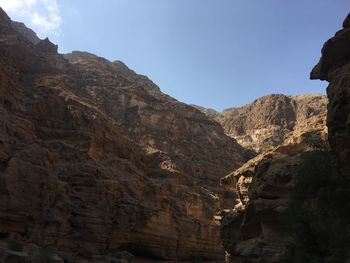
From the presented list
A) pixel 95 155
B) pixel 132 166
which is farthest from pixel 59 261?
pixel 132 166

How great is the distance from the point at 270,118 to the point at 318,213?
291ft

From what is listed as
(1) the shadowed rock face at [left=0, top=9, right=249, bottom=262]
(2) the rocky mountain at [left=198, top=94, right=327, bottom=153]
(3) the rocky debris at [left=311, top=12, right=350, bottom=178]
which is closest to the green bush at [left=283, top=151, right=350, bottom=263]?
(3) the rocky debris at [left=311, top=12, right=350, bottom=178]

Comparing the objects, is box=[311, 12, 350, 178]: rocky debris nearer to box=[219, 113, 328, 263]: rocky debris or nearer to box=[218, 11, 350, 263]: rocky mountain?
box=[218, 11, 350, 263]: rocky mountain

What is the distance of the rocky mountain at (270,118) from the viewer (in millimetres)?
96950

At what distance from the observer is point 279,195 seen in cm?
2227

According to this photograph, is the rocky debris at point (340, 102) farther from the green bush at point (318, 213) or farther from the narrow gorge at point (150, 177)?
the green bush at point (318, 213)

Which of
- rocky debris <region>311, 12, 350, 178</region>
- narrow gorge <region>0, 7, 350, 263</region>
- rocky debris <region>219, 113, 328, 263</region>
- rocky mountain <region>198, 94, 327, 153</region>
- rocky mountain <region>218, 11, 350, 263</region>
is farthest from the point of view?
rocky mountain <region>198, 94, 327, 153</region>

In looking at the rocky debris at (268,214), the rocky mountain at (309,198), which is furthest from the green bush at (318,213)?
the rocky debris at (268,214)

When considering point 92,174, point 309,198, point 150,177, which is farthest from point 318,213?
point 150,177

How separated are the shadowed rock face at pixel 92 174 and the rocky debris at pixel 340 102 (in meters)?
22.1

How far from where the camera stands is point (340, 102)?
40.4 ft

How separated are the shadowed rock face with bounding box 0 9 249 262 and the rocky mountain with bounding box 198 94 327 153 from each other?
22581 millimetres

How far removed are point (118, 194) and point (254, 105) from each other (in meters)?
71.7

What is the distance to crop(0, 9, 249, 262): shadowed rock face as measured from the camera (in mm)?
35562
